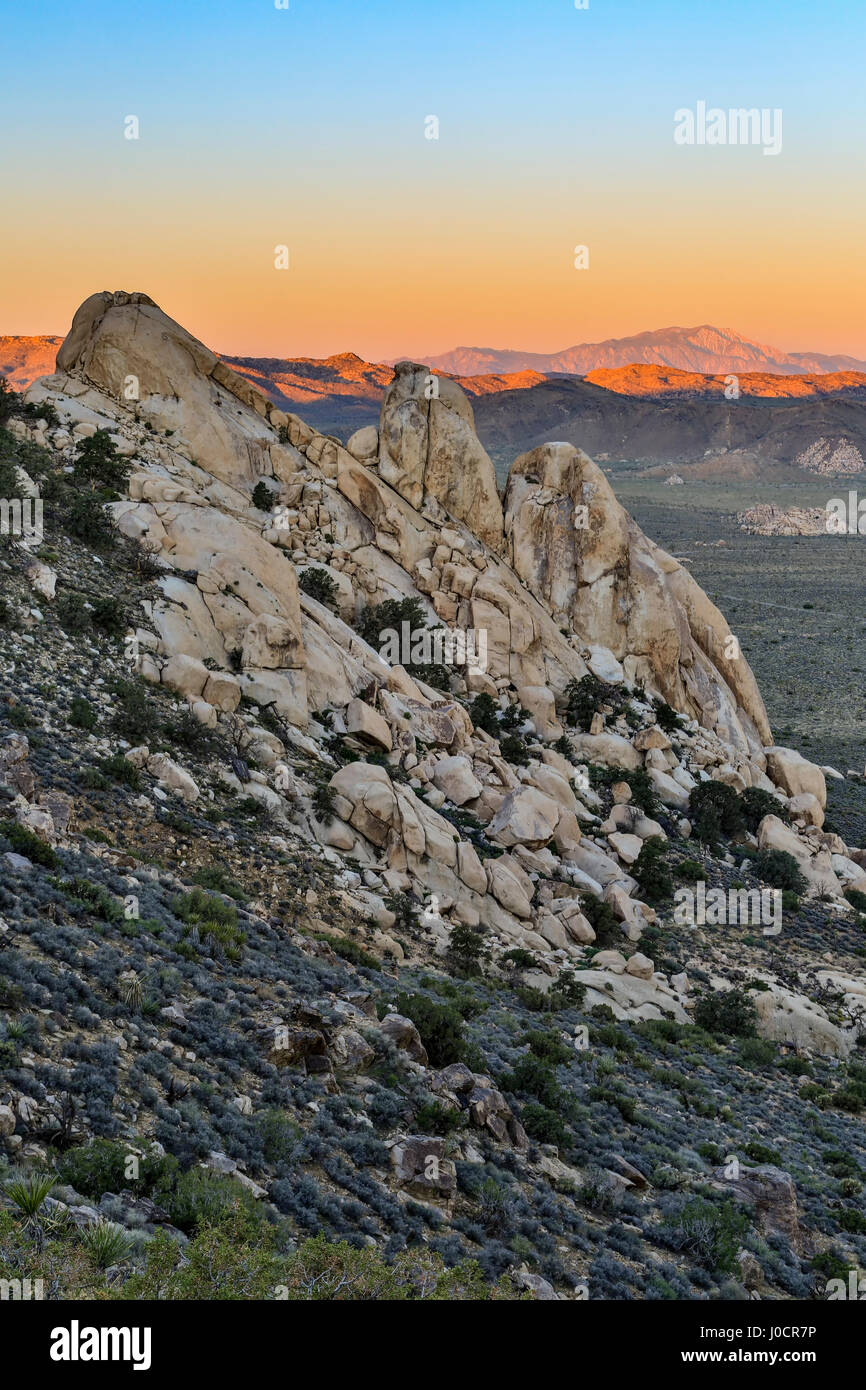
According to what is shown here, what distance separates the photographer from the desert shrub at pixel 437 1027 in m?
15.3

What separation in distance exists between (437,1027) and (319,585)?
21677 mm

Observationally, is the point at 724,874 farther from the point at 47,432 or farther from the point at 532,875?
the point at 47,432

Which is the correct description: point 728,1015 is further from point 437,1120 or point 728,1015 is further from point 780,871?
point 437,1120

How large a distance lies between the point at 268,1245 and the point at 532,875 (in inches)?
730

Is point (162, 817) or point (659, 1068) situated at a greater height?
point (162, 817)

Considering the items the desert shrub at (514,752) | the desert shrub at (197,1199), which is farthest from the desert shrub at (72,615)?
the desert shrub at (197,1199)

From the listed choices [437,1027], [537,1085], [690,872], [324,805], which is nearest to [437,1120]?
[437,1027]

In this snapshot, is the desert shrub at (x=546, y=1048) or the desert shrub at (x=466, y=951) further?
the desert shrub at (x=466, y=951)

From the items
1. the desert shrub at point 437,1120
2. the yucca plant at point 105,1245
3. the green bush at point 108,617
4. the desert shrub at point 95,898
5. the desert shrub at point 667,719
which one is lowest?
the desert shrub at point 437,1120

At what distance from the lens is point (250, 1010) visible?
14164 mm

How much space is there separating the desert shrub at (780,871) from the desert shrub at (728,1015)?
31.6ft

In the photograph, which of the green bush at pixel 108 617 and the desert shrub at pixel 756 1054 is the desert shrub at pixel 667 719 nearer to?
the desert shrub at pixel 756 1054

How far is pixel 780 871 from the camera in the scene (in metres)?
32.3

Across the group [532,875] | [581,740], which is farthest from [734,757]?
[532,875]
